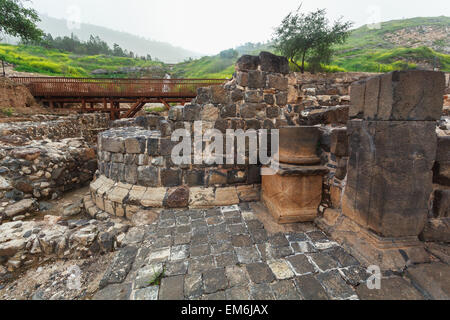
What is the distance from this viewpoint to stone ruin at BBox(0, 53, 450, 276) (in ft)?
6.52

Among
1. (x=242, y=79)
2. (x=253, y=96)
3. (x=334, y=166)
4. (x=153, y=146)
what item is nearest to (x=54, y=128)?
(x=153, y=146)

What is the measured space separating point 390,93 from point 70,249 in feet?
15.2

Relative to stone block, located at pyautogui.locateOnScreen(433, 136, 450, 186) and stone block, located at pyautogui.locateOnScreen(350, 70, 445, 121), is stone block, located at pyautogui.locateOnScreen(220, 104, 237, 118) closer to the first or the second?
stone block, located at pyautogui.locateOnScreen(350, 70, 445, 121)

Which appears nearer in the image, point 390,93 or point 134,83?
point 390,93

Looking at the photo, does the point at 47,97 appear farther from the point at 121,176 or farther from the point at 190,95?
the point at 121,176

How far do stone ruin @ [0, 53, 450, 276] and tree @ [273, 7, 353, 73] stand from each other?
1824cm

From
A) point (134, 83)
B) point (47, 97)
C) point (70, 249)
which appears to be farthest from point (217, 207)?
point (47, 97)

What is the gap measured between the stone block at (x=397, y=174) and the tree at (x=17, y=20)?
20.4 m

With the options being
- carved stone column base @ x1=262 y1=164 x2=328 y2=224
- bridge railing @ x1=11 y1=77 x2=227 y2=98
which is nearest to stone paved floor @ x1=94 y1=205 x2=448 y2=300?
carved stone column base @ x1=262 y1=164 x2=328 y2=224

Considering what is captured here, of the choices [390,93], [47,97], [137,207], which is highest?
[47,97]

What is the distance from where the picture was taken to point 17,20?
13031 millimetres

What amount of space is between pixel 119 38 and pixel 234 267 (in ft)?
591

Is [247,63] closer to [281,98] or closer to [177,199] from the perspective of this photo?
[281,98]

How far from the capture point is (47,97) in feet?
39.5
